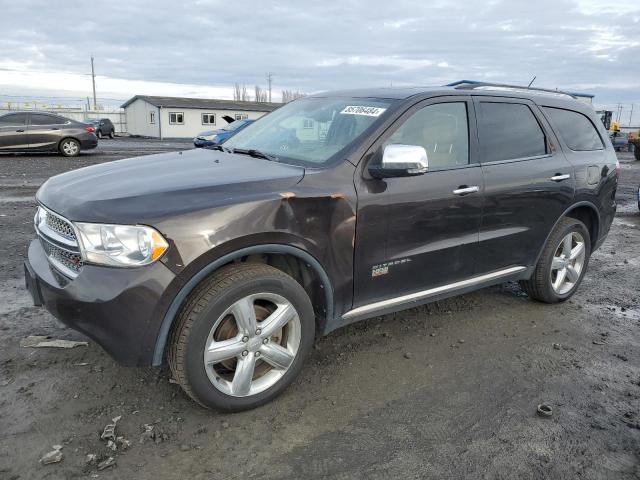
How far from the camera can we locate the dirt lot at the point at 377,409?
8.18ft

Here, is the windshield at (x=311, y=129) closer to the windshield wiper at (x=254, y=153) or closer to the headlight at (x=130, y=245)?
the windshield wiper at (x=254, y=153)

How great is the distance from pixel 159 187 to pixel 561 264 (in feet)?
11.7

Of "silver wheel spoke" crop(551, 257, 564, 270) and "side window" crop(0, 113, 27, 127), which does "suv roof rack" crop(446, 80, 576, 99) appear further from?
"side window" crop(0, 113, 27, 127)

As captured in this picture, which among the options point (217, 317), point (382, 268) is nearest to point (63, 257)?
point (217, 317)

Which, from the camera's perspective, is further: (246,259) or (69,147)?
(69,147)

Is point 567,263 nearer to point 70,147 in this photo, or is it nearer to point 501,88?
point 501,88

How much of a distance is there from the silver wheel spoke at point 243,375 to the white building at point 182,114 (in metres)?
40.1

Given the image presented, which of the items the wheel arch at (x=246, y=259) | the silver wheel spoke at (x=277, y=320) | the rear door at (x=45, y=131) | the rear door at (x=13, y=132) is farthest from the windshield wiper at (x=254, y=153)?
the rear door at (x=13, y=132)

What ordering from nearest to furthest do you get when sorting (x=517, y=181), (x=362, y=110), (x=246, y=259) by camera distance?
1. (x=246, y=259)
2. (x=362, y=110)
3. (x=517, y=181)

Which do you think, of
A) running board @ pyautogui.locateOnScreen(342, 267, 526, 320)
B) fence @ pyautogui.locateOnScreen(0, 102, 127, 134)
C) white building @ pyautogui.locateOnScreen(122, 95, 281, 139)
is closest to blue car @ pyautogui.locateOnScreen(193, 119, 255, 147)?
running board @ pyautogui.locateOnScreen(342, 267, 526, 320)

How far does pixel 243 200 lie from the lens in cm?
267

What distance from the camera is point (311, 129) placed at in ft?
12.2

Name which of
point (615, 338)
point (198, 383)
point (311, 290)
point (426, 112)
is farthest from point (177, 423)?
point (615, 338)

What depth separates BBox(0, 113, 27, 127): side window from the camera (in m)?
15.5
